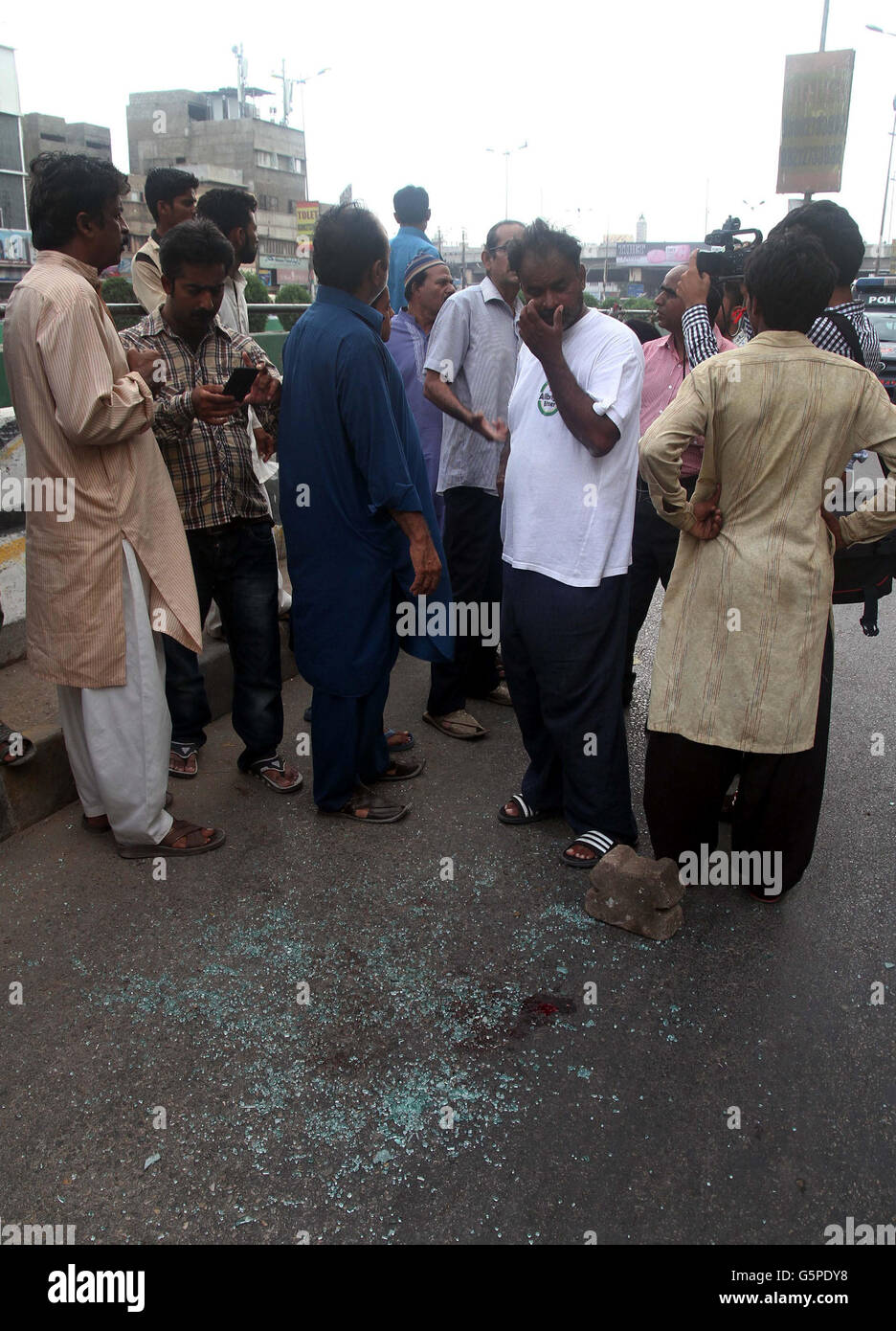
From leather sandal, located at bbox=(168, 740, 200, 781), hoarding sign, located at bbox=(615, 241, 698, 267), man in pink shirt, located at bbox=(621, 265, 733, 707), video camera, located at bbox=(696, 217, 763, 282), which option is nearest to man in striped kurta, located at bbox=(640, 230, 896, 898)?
video camera, located at bbox=(696, 217, 763, 282)

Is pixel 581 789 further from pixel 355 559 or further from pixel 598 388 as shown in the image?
pixel 598 388

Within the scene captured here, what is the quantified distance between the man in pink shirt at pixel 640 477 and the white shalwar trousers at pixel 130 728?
→ 1.71 metres

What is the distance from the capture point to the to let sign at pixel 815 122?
54.4 feet

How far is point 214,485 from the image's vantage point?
325 centimetres

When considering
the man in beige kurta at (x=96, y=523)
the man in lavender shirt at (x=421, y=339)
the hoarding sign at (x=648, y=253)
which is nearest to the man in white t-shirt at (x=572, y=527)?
the man in beige kurta at (x=96, y=523)

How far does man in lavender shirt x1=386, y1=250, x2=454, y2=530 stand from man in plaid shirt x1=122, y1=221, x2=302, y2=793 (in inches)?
40.6

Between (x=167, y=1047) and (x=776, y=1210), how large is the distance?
135 cm

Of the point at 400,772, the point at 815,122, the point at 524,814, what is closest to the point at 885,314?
the point at 815,122

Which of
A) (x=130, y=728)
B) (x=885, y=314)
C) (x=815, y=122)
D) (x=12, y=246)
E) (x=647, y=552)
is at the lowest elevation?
(x=130, y=728)

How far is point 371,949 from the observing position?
260cm

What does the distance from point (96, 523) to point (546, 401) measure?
4.42 ft

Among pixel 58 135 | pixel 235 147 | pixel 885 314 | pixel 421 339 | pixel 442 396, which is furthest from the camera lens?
pixel 235 147

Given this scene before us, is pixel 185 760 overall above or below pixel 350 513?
below

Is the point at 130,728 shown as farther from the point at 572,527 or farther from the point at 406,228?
the point at 406,228
